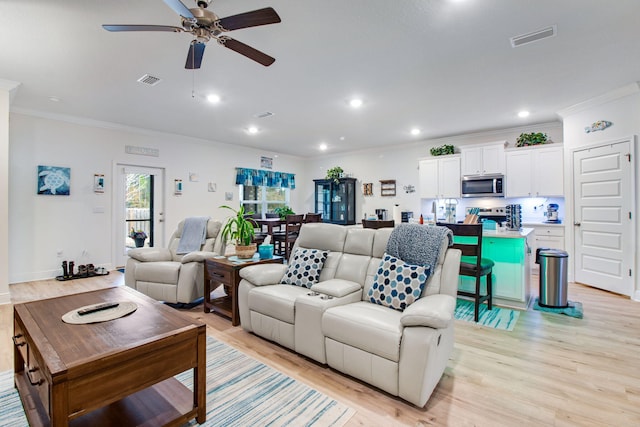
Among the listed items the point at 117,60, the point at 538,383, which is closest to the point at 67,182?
the point at 117,60

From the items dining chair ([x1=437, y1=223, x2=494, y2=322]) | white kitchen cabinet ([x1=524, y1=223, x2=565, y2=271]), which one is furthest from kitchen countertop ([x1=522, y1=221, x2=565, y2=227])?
dining chair ([x1=437, y1=223, x2=494, y2=322])

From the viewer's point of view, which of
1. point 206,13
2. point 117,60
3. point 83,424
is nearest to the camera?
point 83,424

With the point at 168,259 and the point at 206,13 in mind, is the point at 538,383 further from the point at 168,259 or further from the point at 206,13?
the point at 168,259

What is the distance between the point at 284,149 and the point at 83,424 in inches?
277

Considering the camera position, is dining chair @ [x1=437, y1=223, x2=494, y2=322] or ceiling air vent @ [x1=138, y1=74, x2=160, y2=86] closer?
dining chair @ [x1=437, y1=223, x2=494, y2=322]

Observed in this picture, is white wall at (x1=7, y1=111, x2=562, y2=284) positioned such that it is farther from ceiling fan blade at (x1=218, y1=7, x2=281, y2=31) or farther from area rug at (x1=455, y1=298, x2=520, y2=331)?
ceiling fan blade at (x1=218, y1=7, x2=281, y2=31)

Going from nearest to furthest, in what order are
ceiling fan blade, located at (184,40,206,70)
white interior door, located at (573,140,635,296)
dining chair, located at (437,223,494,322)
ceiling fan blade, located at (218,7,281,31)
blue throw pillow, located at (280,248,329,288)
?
ceiling fan blade, located at (218,7,281,31), ceiling fan blade, located at (184,40,206,70), blue throw pillow, located at (280,248,329,288), dining chair, located at (437,223,494,322), white interior door, located at (573,140,635,296)

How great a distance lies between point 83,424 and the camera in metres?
1.55

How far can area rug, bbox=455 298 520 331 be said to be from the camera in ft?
10.2

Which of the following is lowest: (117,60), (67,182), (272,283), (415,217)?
(272,283)

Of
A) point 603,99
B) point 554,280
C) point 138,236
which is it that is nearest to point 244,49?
point 554,280

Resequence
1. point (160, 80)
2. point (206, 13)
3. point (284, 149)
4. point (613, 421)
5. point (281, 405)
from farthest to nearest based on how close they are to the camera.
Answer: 1. point (284, 149)
2. point (160, 80)
3. point (206, 13)
4. point (281, 405)
5. point (613, 421)

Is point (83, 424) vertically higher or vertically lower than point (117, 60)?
lower

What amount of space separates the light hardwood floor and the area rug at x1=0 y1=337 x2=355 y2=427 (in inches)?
4.2
